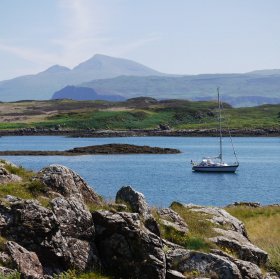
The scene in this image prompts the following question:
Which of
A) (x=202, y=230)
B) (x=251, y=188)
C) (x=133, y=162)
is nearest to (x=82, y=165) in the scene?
(x=133, y=162)

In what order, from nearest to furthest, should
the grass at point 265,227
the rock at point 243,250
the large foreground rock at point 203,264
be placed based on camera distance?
the large foreground rock at point 203,264 → the rock at point 243,250 → the grass at point 265,227

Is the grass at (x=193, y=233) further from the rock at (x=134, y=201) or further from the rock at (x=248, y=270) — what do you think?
the rock at (x=248, y=270)

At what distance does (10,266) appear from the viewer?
Result: 1535 cm

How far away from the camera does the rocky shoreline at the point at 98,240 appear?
16703 millimetres

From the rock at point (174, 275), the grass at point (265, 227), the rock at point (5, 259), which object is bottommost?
the grass at point (265, 227)

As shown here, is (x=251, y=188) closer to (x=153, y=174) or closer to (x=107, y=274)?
(x=153, y=174)

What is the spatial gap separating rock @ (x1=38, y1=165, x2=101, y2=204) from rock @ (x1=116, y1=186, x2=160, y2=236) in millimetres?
991

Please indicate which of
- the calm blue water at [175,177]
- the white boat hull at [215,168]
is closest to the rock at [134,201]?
the calm blue water at [175,177]

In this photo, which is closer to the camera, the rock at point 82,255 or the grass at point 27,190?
the rock at point 82,255

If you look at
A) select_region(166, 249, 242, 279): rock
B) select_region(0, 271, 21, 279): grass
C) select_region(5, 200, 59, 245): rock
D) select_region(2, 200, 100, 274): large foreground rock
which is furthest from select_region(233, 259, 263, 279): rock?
select_region(0, 271, 21, 279): grass

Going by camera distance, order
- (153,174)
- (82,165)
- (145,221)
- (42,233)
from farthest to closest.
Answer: (82,165), (153,174), (145,221), (42,233)

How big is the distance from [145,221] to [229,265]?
10.4 ft

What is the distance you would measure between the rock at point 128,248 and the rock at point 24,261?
2.55 meters

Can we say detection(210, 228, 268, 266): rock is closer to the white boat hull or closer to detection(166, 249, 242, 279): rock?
detection(166, 249, 242, 279): rock
